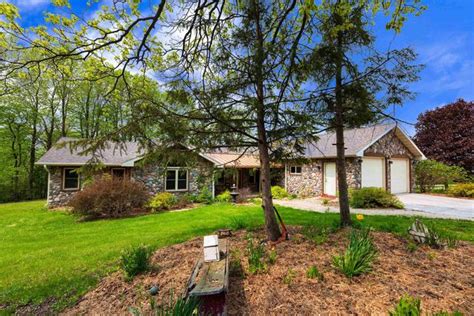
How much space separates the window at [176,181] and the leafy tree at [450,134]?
23.0m

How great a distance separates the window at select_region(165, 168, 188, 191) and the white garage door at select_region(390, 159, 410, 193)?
42.6 ft

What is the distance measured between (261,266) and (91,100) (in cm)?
2761

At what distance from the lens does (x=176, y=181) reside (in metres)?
14.7

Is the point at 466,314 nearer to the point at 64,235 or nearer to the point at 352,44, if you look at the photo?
the point at 352,44

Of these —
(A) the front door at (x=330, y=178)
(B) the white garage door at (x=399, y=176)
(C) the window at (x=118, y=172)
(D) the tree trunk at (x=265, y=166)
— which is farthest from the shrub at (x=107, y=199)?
(B) the white garage door at (x=399, y=176)

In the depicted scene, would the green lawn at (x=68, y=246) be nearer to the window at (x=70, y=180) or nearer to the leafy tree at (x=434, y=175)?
the window at (x=70, y=180)

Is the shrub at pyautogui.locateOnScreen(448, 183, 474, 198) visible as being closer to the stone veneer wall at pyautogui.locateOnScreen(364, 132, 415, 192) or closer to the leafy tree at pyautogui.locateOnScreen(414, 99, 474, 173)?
the stone veneer wall at pyautogui.locateOnScreen(364, 132, 415, 192)

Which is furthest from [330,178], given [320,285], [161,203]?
[320,285]

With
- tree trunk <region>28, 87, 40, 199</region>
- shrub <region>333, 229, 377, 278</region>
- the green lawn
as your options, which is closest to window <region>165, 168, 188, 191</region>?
the green lawn

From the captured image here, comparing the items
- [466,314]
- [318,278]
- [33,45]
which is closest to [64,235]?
[33,45]

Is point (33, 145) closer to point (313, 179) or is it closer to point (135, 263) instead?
point (313, 179)

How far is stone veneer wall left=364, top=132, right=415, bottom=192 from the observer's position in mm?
14590

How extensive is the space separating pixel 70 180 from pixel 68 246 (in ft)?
28.4

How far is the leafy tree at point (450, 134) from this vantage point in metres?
21.2
